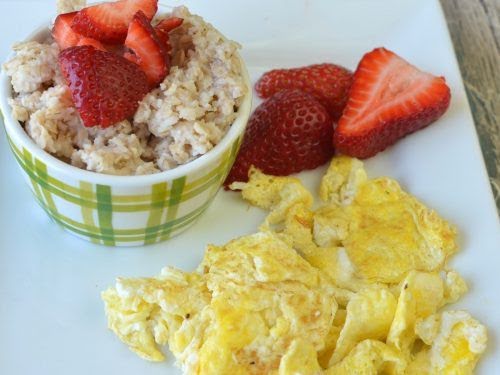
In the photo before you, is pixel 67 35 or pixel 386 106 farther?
pixel 386 106

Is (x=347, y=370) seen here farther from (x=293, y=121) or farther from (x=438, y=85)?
(x=438, y=85)

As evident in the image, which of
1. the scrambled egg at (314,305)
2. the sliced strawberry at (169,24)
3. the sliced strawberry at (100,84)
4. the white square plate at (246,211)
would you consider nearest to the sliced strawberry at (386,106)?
the white square plate at (246,211)

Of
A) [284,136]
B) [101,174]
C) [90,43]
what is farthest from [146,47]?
[284,136]

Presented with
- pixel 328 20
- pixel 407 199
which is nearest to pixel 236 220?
pixel 407 199

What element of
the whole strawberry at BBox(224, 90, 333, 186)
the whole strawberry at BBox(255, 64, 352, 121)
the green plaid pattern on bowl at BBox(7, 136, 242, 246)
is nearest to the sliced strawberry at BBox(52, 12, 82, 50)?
the green plaid pattern on bowl at BBox(7, 136, 242, 246)

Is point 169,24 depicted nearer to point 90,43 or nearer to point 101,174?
point 90,43

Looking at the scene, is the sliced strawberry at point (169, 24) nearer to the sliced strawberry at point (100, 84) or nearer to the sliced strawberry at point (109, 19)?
the sliced strawberry at point (109, 19)

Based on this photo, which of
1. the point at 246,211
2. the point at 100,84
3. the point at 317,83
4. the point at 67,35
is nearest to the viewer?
the point at 100,84


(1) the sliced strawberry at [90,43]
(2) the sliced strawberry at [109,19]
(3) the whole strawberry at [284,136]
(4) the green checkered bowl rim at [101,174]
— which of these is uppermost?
(2) the sliced strawberry at [109,19]
